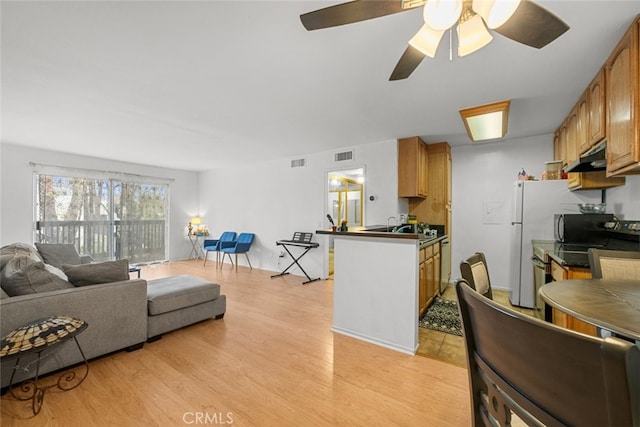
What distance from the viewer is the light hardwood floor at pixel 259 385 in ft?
5.24

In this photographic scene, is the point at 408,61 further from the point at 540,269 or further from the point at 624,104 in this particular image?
the point at 540,269

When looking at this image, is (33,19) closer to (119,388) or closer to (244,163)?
(119,388)

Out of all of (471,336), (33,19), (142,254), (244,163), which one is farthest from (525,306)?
(142,254)

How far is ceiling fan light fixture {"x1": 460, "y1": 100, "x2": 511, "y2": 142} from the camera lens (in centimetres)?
287

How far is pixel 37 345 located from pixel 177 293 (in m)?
1.14

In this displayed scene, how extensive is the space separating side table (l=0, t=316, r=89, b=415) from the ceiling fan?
95.0 inches

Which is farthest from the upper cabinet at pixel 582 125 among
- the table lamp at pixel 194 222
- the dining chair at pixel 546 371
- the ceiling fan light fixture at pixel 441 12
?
the table lamp at pixel 194 222

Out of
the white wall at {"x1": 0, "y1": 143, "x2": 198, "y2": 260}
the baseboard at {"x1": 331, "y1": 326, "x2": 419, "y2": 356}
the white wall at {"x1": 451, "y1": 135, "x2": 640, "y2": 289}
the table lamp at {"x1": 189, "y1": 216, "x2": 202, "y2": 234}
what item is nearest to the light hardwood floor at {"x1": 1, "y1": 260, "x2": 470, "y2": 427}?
the baseboard at {"x1": 331, "y1": 326, "x2": 419, "y2": 356}

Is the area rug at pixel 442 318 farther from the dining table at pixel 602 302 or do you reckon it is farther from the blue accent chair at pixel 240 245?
the blue accent chair at pixel 240 245

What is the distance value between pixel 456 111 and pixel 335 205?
341 centimetres

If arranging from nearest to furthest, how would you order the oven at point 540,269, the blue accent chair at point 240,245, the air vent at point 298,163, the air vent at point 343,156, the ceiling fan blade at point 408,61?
the ceiling fan blade at point 408,61, the oven at point 540,269, the air vent at point 343,156, the air vent at point 298,163, the blue accent chair at point 240,245

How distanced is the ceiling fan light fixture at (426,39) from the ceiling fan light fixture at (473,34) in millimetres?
116

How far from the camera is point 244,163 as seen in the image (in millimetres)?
6270

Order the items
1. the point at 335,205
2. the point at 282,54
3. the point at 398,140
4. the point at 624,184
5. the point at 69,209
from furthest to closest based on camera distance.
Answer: the point at 335,205 < the point at 69,209 < the point at 398,140 < the point at 624,184 < the point at 282,54
